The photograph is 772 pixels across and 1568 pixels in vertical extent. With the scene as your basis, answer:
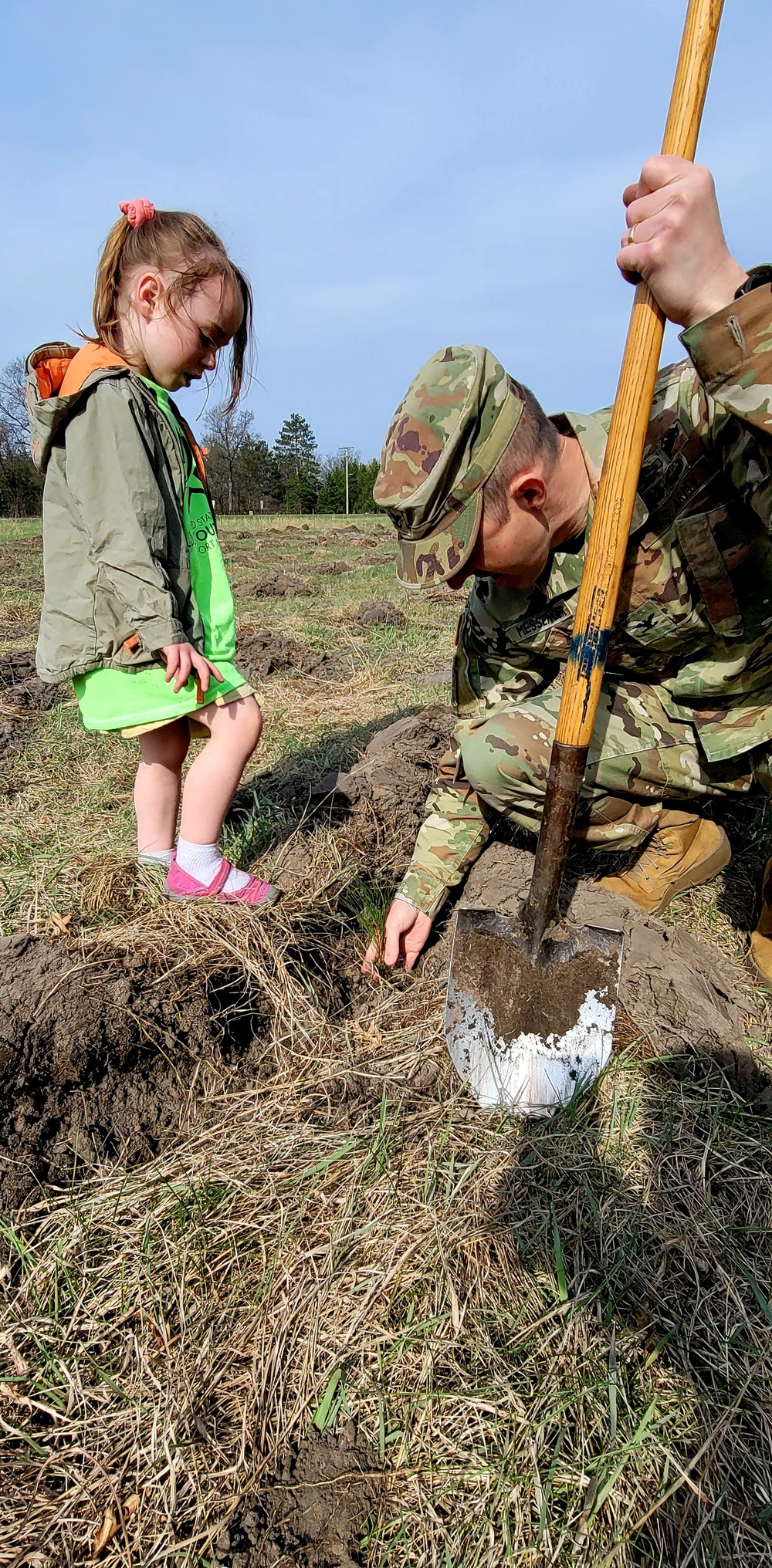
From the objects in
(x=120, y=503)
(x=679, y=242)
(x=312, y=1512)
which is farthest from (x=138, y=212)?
(x=312, y=1512)

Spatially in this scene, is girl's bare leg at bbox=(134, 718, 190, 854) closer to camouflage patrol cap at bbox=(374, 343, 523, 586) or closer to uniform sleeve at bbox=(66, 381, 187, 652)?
uniform sleeve at bbox=(66, 381, 187, 652)

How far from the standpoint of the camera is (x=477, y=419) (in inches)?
72.0

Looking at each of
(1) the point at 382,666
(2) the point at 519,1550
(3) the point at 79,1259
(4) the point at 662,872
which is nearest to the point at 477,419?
(4) the point at 662,872

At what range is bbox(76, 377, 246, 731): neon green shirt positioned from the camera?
210 centimetres

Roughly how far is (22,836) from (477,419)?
207 centimetres

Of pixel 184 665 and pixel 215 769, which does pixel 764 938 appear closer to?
pixel 215 769

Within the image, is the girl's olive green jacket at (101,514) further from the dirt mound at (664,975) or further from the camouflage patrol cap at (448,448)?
the dirt mound at (664,975)

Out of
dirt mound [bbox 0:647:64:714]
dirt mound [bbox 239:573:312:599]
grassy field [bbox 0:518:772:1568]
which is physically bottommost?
grassy field [bbox 0:518:772:1568]

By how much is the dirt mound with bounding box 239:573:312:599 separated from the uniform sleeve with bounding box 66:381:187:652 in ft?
23.6

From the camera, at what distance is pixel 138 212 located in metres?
2.13

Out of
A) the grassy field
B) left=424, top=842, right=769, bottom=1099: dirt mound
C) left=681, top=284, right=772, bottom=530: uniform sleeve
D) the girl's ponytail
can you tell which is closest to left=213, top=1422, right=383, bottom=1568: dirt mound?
the grassy field

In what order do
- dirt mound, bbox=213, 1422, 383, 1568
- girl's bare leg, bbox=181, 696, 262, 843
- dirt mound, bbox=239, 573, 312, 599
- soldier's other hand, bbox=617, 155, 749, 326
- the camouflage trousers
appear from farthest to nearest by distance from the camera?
1. dirt mound, bbox=239, 573, 312, 599
2. the camouflage trousers
3. girl's bare leg, bbox=181, 696, 262, 843
4. soldier's other hand, bbox=617, 155, 749, 326
5. dirt mound, bbox=213, 1422, 383, 1568

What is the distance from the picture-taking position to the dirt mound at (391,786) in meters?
2.82

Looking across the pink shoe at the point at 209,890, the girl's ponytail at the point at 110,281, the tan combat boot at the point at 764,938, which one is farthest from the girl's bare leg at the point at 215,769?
Answer: the tan combat boot at the point at 764,938
